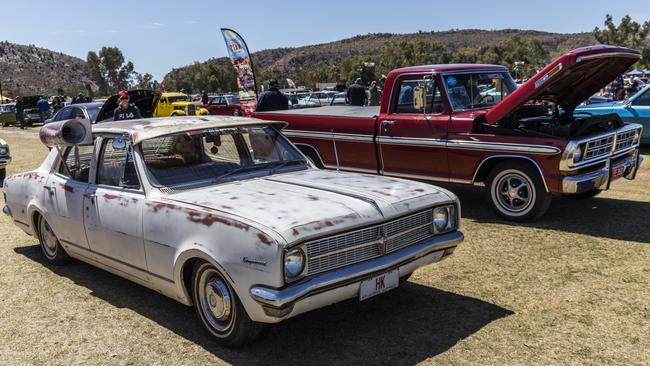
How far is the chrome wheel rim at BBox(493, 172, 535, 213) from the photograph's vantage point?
22.5ft

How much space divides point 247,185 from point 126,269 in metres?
1.16

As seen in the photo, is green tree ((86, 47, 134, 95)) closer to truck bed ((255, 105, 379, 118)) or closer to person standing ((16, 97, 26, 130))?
person standing ((16, 97, 26, 130))

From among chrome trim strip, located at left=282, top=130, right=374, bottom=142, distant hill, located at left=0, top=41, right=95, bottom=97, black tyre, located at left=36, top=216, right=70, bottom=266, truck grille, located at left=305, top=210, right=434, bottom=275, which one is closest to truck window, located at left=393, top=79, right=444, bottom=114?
chrome trim strip, located at left=282, top=130, right=374, bottom=142

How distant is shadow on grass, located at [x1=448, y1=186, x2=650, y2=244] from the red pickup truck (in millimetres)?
207

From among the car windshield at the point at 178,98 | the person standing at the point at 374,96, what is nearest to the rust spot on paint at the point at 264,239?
the person standing at the point at 374,96

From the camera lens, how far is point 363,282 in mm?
3750

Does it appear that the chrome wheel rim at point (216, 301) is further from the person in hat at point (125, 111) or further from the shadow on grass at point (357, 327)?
the person in hat at point (125, 111)

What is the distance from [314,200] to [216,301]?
3.08 feet

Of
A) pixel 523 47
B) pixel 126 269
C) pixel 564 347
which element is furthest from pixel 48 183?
pixel 523 47

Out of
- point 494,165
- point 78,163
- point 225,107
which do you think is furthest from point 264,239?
point 225,107

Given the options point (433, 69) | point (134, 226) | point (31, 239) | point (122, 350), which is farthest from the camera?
point (433, 69)

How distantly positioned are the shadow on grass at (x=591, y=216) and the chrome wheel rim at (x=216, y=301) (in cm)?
410

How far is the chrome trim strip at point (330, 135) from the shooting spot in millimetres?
8183

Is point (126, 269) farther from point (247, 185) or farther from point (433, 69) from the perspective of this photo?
point (433, 69)
